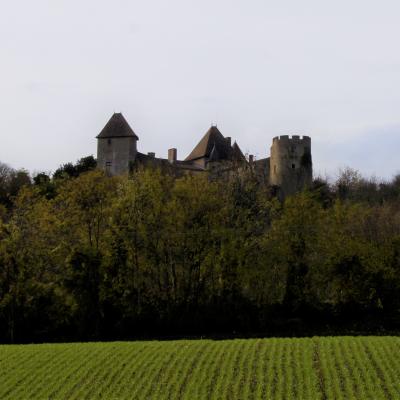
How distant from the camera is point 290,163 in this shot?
239 ft

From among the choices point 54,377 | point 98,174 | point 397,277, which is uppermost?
point 98,174

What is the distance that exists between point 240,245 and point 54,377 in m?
19.8

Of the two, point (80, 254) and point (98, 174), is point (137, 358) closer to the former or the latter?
point (80, 254)

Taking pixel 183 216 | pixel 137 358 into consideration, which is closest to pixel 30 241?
pixel 183 216

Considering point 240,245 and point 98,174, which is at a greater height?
point 98,174

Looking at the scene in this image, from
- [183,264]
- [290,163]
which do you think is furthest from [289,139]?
[183,264]

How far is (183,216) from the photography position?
4391 cm

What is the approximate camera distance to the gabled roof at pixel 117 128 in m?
76.8

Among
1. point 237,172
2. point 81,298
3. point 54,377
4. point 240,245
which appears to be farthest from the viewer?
point 237,172

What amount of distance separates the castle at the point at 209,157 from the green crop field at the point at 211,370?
1557 inches

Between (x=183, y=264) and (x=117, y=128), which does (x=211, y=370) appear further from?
(x=117, y=128)

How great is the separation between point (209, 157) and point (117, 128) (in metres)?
11.2

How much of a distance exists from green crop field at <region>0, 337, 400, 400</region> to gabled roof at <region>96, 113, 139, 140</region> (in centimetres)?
4789

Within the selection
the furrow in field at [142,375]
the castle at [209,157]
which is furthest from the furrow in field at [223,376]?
the castle at [209,157]
